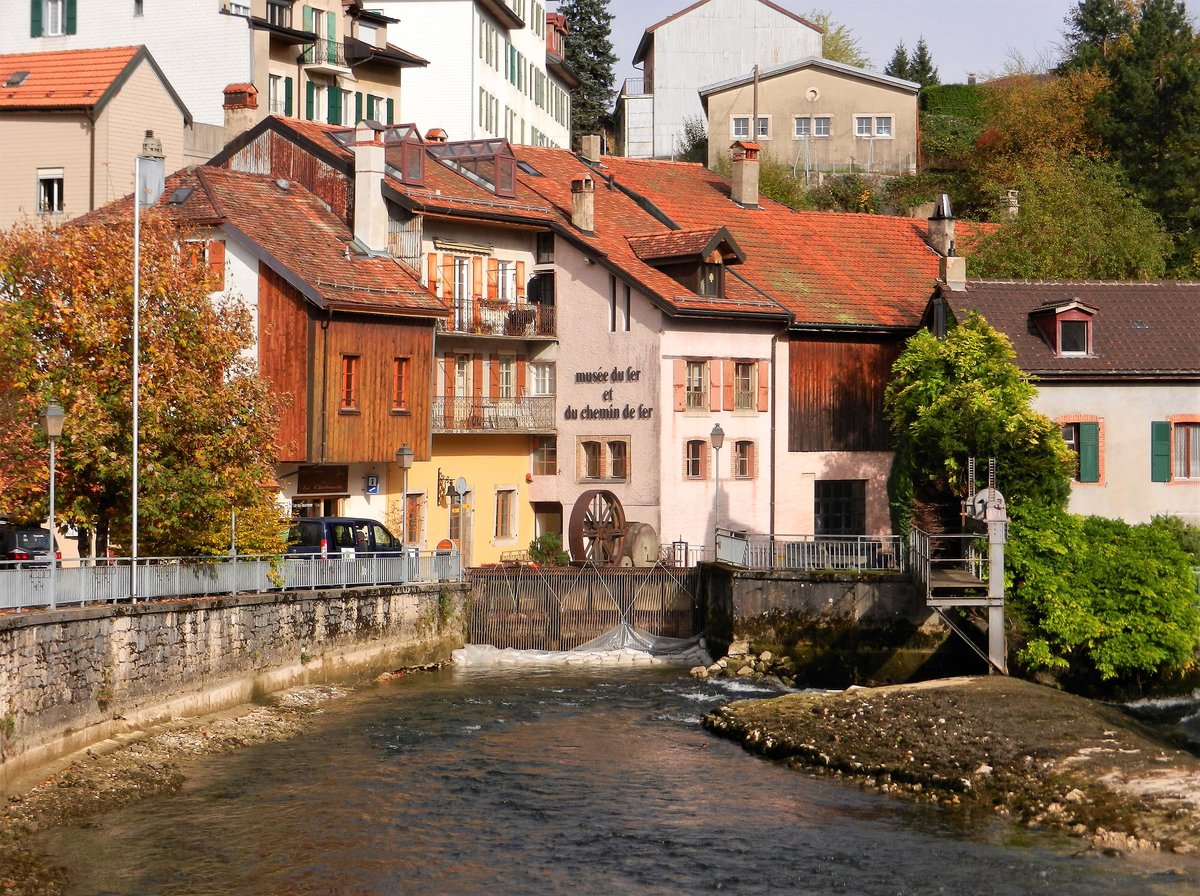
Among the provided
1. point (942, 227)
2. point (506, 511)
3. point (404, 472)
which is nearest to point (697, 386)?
point (506, 511)

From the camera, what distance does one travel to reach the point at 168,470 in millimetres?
32312

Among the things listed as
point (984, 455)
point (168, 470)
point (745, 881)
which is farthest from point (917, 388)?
point (745, 881)

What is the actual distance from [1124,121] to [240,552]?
44.1 meters

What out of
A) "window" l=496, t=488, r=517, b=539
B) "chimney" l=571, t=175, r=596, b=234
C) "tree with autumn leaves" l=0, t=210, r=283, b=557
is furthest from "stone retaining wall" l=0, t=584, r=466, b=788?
"chimney" l=571, t=175, r=596, b=234

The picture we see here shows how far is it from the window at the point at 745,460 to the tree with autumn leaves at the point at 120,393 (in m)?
19.1

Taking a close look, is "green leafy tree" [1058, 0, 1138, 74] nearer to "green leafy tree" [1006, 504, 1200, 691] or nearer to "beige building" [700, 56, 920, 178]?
"beige building" [700, 56, 920, 178]

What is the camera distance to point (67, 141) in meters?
56.8

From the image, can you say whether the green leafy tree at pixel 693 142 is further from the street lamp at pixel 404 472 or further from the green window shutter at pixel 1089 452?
the green window shutter at pixel 1089 452

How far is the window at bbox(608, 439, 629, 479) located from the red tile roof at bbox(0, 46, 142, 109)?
2026 centimetres

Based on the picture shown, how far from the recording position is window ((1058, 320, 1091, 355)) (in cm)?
4438

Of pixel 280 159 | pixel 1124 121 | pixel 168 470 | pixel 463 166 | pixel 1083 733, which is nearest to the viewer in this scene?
pixel 1083 733

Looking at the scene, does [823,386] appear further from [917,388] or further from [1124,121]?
[1124,121]

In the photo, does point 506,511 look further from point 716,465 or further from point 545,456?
point 716,465

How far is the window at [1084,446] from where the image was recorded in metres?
43.5
